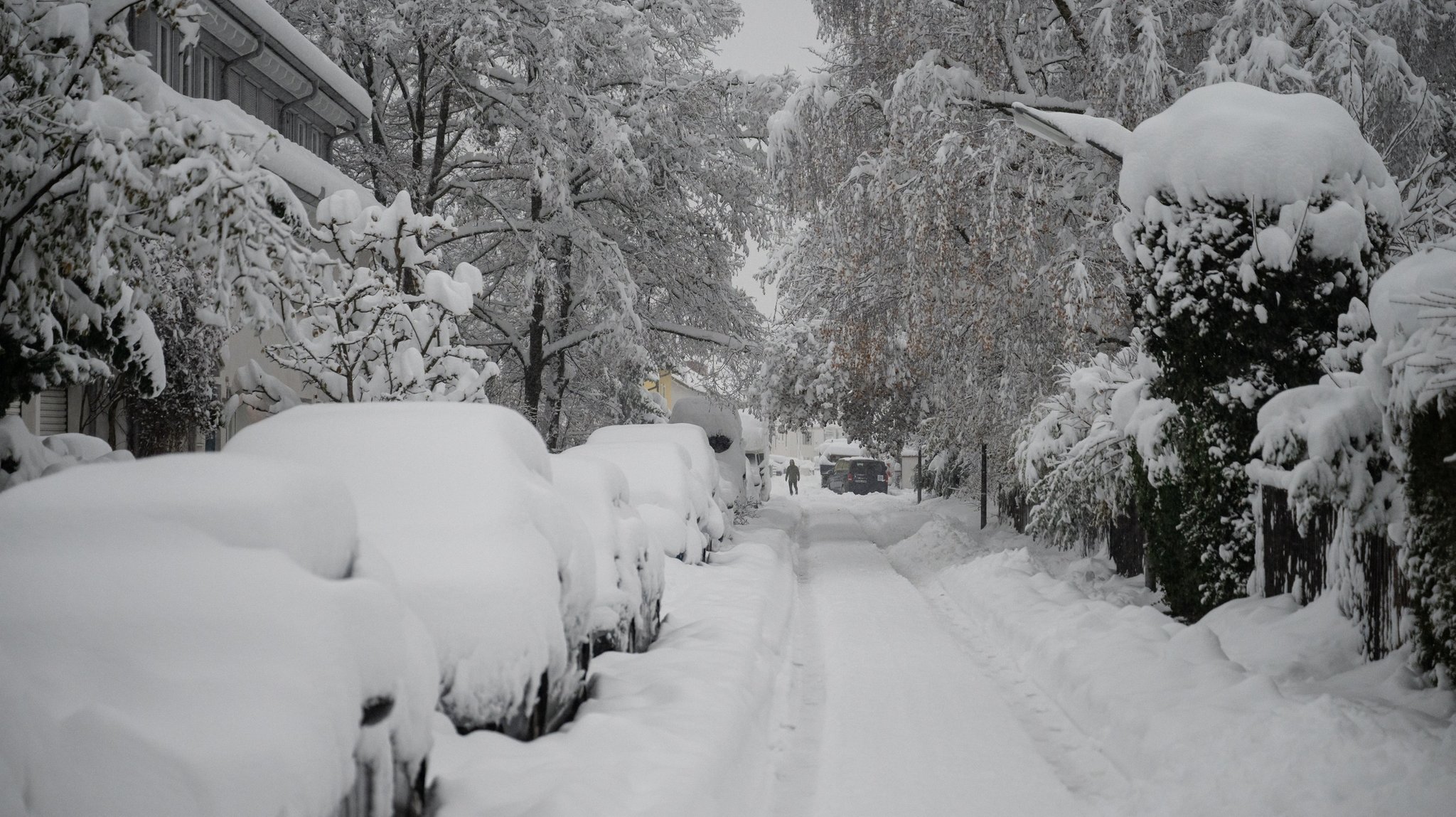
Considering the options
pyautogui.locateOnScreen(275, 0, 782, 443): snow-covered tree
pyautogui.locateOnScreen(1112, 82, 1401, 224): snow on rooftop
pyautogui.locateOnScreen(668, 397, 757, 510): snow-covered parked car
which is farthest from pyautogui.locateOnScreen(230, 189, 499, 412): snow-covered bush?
pyautogui.locateOnScreen(668, 397, 757, 510): snow-covered parked car

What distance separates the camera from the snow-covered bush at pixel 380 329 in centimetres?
1068

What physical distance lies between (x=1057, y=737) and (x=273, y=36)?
13.9 meters

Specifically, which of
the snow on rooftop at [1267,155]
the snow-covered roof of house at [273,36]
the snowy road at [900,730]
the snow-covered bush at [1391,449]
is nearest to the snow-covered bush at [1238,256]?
the snow on rooftop at [1267,155]

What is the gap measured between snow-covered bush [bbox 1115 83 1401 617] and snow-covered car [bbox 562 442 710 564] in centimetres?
526

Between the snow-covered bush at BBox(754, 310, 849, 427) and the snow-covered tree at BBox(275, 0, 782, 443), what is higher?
the snow-covered tree at BBox(275, 0, 782, 443)

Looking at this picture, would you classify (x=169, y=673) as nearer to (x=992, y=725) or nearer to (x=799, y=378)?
(x=992, y=725)

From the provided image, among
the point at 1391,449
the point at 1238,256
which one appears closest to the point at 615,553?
the point at 1391,449

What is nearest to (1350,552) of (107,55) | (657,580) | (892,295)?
(657,580)

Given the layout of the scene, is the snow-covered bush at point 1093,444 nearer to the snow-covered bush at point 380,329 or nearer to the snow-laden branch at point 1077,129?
the snow-laden branch at point 1077,129

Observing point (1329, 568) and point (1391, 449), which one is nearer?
point (1391, 449)

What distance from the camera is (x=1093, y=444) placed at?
A: 11.3 meters

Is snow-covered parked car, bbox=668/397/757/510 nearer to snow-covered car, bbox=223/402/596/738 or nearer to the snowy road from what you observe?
the snowy road

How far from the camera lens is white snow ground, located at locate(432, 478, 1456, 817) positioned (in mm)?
5266

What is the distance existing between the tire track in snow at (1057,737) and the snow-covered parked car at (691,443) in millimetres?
4839
